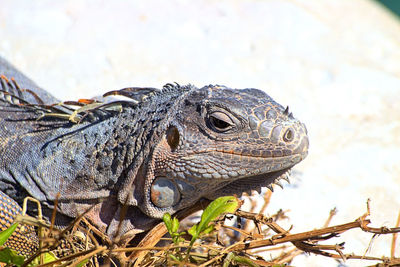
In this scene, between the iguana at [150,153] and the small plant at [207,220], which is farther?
the iguana at [150,153]

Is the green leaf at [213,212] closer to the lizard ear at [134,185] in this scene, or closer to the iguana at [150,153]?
the iguana at [150,153]

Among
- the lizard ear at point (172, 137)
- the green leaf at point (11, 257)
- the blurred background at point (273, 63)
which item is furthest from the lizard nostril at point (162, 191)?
the blurred background at point (273, 63)

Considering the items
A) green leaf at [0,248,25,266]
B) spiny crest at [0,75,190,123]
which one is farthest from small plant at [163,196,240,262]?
spiny crest at [0,75,190,123]

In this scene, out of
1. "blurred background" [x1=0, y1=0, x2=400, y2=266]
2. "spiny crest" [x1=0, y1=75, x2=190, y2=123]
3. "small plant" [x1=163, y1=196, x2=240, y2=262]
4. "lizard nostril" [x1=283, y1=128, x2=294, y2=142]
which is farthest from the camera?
"blurred background" [x1=0, y1=0, x2=400, y2=266]

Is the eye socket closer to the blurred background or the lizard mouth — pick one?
the lizard mouth

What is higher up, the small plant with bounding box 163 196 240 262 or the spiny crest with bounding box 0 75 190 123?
the spiny crest with bounding box 0 75 190 123

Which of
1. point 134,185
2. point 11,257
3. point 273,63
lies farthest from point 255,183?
point 273,63

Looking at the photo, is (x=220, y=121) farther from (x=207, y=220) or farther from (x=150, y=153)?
(x=207, y=220)
